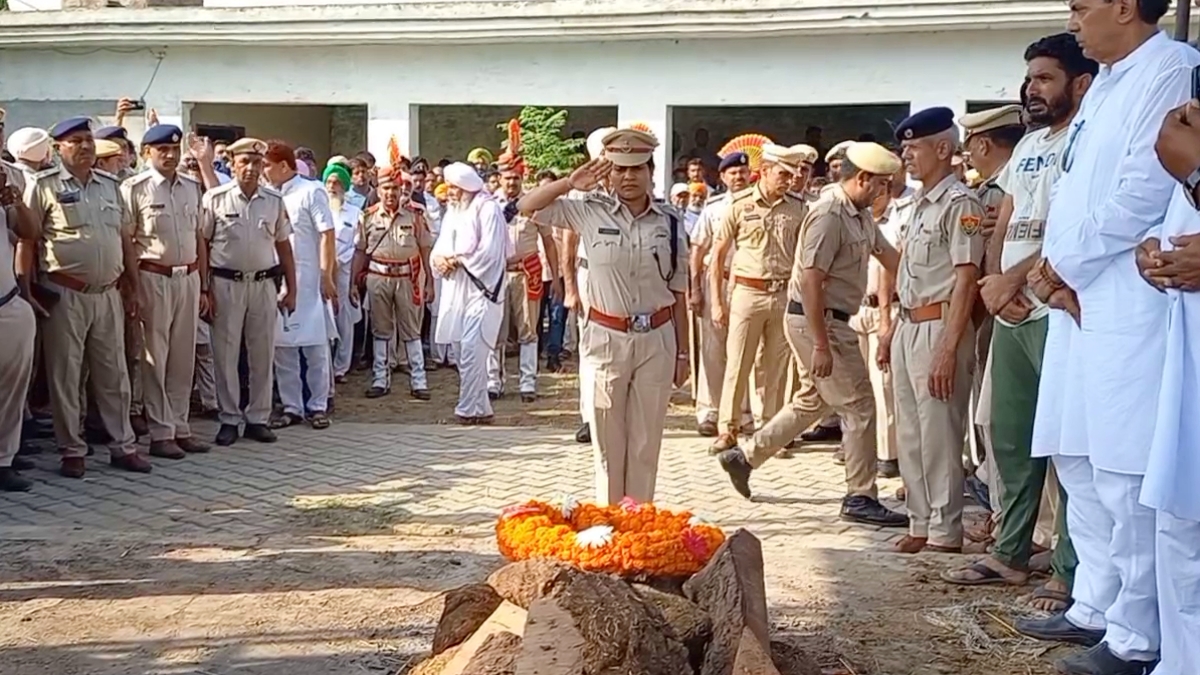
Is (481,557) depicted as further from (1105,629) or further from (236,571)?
(1105,629)

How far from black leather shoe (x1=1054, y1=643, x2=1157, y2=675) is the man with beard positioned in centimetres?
72

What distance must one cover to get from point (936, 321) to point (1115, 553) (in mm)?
1973

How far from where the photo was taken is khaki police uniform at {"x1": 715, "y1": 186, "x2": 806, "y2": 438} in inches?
356

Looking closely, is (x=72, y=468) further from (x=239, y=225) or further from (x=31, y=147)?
(x=31, y=147)

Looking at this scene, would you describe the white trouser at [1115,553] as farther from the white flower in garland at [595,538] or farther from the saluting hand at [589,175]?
the saluting hand at [589,175]

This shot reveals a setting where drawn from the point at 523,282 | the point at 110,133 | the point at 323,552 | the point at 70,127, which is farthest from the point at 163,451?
the point at 523,282

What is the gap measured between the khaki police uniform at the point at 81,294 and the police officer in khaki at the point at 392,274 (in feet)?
11.0

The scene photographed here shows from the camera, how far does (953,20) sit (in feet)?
46.4

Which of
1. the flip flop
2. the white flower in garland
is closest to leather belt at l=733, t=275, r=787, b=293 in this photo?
the flip flop

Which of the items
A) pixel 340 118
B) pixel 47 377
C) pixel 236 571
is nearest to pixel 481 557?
pixel 236 571

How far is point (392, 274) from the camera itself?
38.6 ft

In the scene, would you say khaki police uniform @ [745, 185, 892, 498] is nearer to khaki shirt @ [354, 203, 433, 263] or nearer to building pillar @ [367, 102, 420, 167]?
khaki shirt @ [354, 203, 433, 263]

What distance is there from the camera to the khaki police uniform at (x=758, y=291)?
29.7 feet

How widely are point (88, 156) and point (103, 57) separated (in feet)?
36.8
